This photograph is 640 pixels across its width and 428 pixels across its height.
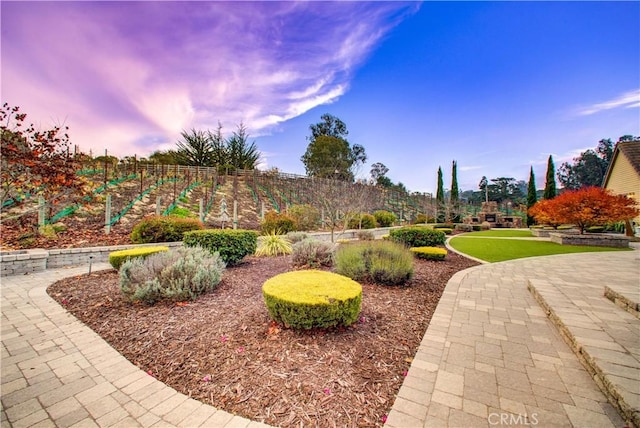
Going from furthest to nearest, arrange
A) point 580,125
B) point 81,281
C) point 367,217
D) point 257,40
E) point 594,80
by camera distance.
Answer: point 367,217, point 580,125, point 257,40, point 594,80, point 81,281

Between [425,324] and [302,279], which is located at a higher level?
[302,279]

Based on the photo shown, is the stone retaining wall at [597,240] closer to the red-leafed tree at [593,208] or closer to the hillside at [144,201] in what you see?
the red-leafed tree at [593,208]

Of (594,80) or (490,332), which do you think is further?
(594,80)

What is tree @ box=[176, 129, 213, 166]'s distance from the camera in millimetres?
18984

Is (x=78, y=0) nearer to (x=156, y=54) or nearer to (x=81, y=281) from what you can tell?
(x=156, y=54)

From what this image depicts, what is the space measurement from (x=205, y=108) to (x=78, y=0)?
6155mm

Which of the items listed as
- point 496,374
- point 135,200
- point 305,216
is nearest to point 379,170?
point 305,216

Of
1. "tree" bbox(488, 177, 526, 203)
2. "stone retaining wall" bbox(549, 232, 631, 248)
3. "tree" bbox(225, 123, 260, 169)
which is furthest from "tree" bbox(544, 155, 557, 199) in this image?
"tree" bbox(225, 123, 260, 169)

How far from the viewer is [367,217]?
15.8 m

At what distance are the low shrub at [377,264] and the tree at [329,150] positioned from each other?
1961 centimetres

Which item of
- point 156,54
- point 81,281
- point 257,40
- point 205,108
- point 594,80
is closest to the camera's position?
point 81,281

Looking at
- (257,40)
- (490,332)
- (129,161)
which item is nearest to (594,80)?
(490,332)

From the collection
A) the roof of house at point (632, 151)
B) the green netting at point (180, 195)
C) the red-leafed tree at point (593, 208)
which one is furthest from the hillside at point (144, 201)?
the roof of house at point (632, 151)

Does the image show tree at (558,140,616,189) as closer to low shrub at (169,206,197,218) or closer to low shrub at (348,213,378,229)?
low shrub at (348,213,378,229)
